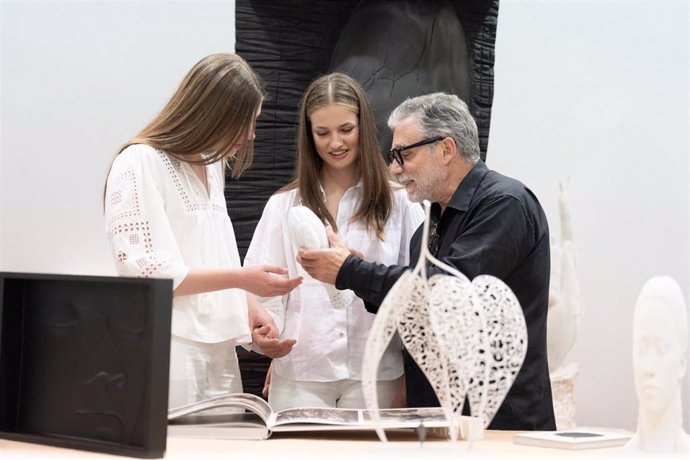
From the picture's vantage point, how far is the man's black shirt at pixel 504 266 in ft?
6.36

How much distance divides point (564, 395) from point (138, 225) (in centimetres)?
266

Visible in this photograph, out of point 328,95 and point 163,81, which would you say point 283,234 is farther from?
point 163,81

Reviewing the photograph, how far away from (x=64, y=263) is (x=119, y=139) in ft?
1.94

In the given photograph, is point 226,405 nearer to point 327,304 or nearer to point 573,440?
point 573,440

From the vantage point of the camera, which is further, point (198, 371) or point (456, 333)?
point (198, 371)

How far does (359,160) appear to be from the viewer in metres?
2.54

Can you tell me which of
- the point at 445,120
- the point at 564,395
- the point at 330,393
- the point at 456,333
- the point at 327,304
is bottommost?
the point at 564,395

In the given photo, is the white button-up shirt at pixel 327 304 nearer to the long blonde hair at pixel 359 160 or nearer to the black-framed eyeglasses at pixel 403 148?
the long blonde hair at pixel 359 160

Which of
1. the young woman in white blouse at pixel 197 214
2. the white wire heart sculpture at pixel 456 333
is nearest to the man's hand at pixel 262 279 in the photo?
the young woman in white blouse at pixel 197 214

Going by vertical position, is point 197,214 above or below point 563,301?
above

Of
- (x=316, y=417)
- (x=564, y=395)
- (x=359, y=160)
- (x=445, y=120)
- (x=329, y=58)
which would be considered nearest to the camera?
(x=316, y=417)

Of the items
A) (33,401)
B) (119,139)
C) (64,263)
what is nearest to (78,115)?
(119,139)

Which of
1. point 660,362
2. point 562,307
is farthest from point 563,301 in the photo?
point 660,362

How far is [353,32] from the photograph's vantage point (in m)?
3.70
